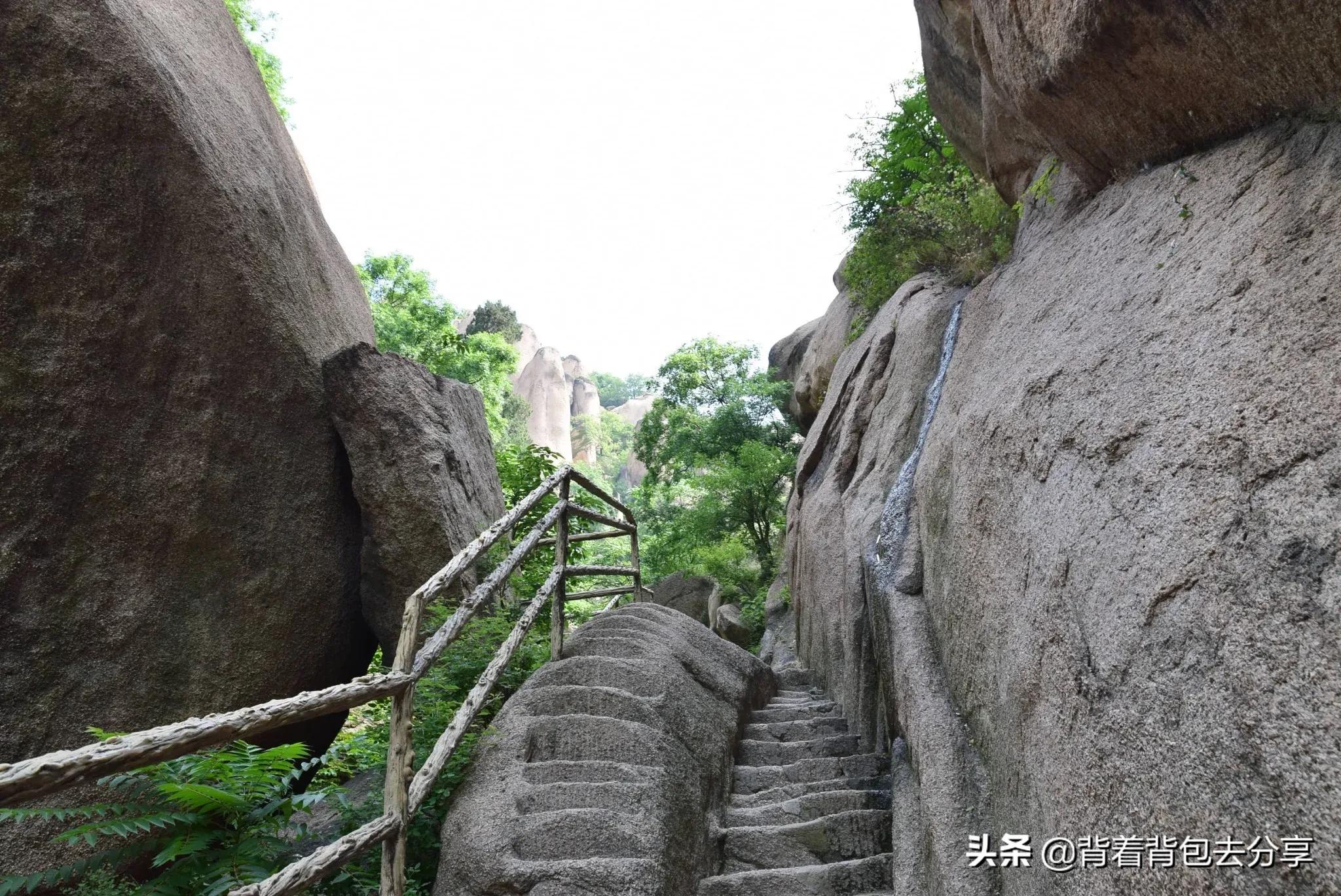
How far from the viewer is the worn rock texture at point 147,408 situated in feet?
12.7

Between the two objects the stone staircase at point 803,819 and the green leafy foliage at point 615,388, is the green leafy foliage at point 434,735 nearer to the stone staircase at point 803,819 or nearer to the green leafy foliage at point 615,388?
the stone staircase at point 803,819

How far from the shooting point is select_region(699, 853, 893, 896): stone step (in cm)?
354

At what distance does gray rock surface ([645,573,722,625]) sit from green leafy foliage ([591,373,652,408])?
185ft

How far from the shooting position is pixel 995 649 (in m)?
3.02

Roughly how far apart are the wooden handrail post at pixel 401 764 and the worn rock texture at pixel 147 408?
1953 millimetres

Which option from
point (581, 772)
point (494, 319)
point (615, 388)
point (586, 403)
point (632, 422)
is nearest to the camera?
point (581, 772)

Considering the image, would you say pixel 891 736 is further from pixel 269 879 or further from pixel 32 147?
pixel 32 147

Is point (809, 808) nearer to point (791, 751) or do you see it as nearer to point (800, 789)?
point (800, 789)

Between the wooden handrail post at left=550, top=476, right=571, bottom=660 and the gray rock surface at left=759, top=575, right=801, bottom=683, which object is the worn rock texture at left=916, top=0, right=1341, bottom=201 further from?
the gray rock surface at left=759, top=575, right=801, bottom=683

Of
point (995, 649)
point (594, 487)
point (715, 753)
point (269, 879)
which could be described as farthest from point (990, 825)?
point (594, 487)

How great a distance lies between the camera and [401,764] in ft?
8.97

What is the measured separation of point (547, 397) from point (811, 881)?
4046 cm

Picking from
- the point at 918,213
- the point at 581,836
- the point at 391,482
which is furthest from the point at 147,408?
→ the point at 918,213

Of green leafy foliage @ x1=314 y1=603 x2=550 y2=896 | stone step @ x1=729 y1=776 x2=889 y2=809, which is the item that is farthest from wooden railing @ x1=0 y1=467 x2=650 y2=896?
stone step @ x1=729 y1=776 x2=889 y2=809
